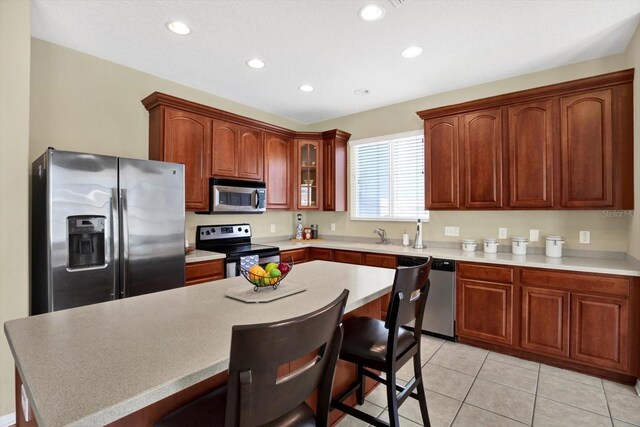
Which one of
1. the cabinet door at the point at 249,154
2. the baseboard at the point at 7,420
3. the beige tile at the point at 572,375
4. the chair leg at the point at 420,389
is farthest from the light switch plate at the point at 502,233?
the baseboard at the point at 7,420

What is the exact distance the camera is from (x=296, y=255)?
13.7 ft

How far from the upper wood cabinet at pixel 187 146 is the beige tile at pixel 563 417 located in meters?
3.38

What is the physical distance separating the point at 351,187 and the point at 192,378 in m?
4.04

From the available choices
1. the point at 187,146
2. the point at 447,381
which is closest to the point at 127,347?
the point at 447,381

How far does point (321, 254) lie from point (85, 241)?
2.66m

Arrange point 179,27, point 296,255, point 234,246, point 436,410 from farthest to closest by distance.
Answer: point 296,255 → point 234,246 → point 179,27 → point 436,410

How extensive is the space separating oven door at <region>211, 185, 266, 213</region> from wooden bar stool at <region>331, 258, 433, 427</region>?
2.23 m

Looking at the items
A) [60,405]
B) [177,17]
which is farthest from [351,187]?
[60,405]

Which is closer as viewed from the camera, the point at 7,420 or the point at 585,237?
the point at 7,420

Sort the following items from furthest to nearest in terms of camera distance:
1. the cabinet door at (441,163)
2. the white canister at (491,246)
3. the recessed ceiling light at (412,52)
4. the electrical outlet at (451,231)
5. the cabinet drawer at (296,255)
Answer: the cabinet drawer at (296,255), the electrical outlet at (451,231), the cabinet door at (441,163), the white canister at (491,246), the recessed ceiling light at (412,52)

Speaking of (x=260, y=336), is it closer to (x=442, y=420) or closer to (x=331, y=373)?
(x=331, y=373)

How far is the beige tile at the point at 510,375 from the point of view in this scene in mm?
2449

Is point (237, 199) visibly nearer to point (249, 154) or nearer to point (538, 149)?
point (249, 154)

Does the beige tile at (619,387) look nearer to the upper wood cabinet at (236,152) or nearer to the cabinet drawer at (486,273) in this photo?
the cabinet drawer at (486,273)
